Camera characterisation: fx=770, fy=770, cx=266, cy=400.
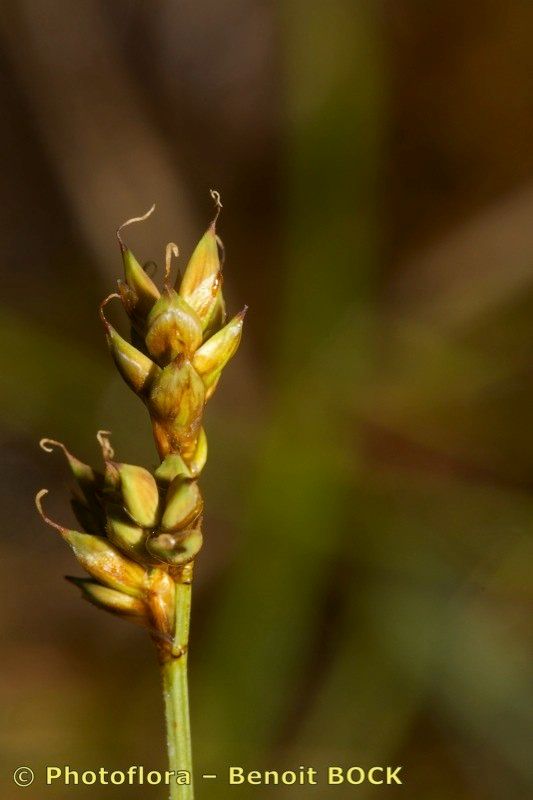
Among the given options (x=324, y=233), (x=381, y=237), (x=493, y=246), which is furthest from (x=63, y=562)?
(x=493, y=246)

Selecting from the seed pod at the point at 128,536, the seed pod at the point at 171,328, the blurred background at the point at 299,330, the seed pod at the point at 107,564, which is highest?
the seed pod at the point at 171,328

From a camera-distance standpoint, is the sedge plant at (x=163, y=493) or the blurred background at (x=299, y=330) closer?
the sedge plant at (x=163, y=493)

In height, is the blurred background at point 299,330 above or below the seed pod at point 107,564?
below

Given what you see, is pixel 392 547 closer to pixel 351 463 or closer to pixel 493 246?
pixel 351 463

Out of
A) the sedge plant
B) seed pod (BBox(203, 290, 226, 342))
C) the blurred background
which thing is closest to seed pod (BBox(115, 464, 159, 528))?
the sedge plant

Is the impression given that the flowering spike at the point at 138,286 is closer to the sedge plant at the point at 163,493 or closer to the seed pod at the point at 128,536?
the sedge plant at the point at 163,493

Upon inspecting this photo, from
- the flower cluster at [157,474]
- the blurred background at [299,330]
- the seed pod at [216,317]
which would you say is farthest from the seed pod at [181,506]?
the blurred background at [299,330]

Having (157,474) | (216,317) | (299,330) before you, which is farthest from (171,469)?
(299,330)

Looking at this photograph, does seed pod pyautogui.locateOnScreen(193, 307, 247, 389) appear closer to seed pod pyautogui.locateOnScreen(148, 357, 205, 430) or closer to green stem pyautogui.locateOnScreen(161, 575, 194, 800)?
seed pod pyautogui.locateOnScreen(148, 357, 205, 430)
